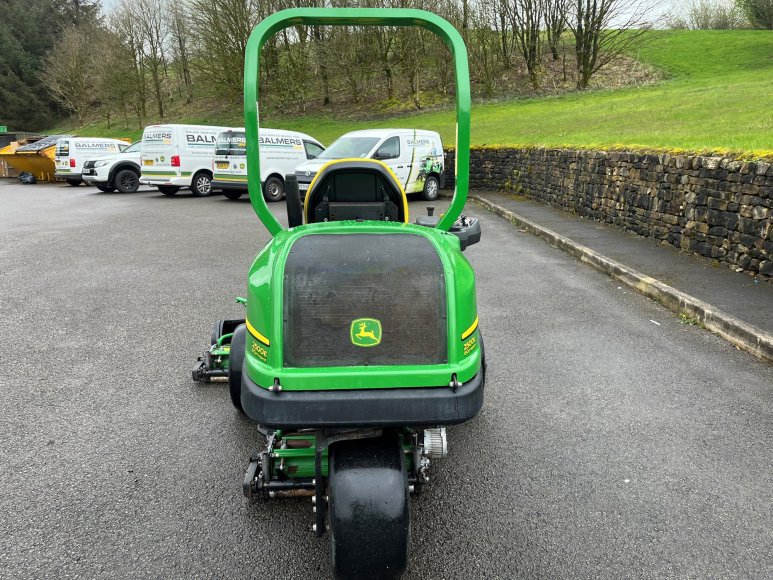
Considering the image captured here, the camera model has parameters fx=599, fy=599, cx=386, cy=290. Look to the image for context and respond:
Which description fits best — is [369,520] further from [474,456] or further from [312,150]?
[312,150]

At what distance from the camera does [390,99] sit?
37406mm

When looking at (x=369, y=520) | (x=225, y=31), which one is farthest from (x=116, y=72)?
(x=369, y=520)

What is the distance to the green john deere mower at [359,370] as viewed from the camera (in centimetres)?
237

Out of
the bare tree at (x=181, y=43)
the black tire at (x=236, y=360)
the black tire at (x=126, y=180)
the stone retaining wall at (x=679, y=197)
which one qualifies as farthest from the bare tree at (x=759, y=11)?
the black tire at (x=236, y=360)

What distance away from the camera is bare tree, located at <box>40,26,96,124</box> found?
147 ft

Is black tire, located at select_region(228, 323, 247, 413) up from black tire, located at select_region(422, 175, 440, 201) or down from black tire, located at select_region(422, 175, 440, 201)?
down

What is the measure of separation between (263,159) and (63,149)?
991 centimetres

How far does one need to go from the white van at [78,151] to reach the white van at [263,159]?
7.13 meters

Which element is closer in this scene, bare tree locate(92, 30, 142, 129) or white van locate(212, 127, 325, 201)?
white van locate(212, 127, 325, 201)

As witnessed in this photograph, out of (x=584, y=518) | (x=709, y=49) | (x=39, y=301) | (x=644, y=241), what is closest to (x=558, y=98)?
(x=709, y=49)

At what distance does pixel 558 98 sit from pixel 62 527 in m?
33.4

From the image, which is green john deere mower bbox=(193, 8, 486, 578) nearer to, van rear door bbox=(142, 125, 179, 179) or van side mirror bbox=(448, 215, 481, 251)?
van side mirror bbox=(448, 215, 481, 251)

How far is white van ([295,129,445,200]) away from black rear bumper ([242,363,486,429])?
1289 cm

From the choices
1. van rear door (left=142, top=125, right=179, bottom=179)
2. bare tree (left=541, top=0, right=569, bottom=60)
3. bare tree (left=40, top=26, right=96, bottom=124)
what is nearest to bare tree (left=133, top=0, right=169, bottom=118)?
bare tree (left=40, top=26, right=96, bottom=124)
